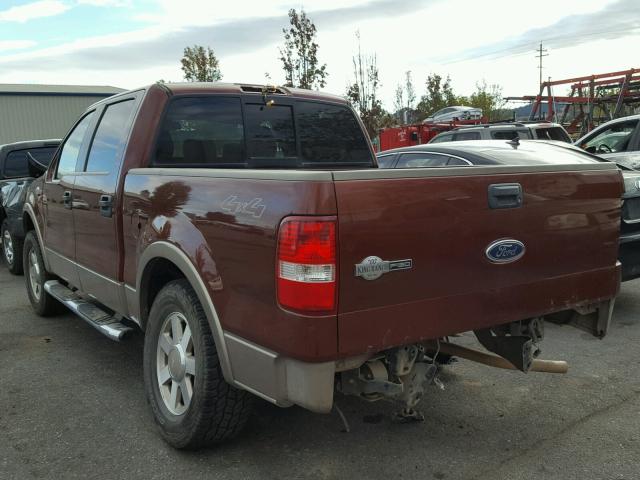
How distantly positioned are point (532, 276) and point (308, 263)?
4.23ft

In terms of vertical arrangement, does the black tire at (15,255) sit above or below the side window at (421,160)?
below

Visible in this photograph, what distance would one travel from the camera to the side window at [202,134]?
156 inches

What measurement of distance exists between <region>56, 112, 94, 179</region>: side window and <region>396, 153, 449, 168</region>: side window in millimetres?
3589

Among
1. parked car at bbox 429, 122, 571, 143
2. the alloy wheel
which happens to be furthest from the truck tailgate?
parked car at bbox 429, 122, 571, 143

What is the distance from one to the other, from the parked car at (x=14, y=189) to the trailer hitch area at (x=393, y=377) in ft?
22.1

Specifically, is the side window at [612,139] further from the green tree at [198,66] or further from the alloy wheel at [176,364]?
the green tree at [198,66]

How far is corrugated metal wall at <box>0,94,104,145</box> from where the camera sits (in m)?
33.8

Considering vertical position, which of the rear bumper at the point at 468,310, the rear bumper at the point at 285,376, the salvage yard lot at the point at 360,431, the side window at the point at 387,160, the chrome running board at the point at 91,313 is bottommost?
the salvage yard lot at the point at 360,431

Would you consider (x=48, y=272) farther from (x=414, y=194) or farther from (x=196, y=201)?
(x=414, y=194)

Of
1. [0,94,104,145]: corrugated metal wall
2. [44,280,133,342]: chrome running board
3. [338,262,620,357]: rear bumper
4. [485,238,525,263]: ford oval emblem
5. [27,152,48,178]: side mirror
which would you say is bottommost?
[44,280,133,342]: chrome running board

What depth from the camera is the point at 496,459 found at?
10.3 ft

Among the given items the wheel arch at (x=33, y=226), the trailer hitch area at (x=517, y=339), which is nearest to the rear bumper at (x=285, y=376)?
the trailer hitch area at (x=517, y=339)

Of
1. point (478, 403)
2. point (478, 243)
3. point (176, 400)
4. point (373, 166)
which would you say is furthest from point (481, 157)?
point (176, 400)

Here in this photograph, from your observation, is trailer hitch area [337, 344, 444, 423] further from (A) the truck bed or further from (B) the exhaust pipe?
(B) the exhaust pipe
